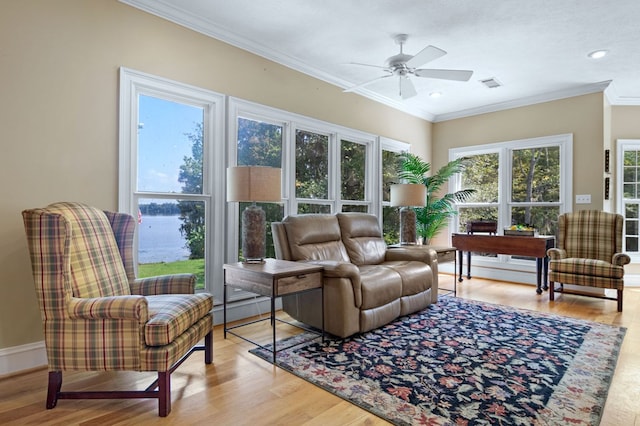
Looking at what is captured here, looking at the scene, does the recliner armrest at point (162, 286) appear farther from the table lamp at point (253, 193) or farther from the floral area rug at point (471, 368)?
the floral area rug at point (471, 368)

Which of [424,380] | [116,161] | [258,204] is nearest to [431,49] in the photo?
[258,204]

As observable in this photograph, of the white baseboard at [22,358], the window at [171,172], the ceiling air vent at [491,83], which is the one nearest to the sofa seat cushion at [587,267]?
the ceiling air vent at [491,83]

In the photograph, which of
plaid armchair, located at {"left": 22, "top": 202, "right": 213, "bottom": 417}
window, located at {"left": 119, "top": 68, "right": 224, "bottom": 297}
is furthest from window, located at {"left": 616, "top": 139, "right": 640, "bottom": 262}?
plaid armchair, located at {"left": 22, "top": 202, "right": 213, "bottom": 417}

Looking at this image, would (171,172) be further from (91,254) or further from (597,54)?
(597,54)

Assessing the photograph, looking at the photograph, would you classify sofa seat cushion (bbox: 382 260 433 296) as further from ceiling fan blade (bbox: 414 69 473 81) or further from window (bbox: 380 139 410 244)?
ceiling fan blade (bbox: 414 69 473 81)

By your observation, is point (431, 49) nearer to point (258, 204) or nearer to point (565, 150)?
point (258, 204)

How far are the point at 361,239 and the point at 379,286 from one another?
3.16 feet

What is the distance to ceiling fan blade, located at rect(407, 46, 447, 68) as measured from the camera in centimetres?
291

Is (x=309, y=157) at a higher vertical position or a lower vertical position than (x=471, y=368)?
higher

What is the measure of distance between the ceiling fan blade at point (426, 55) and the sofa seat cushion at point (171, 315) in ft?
8.18

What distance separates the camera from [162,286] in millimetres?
2459

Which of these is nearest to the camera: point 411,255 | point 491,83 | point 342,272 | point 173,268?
point 342,272

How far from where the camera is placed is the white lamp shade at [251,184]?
9.57ft

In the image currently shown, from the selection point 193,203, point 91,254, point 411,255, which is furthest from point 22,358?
point 411,255
